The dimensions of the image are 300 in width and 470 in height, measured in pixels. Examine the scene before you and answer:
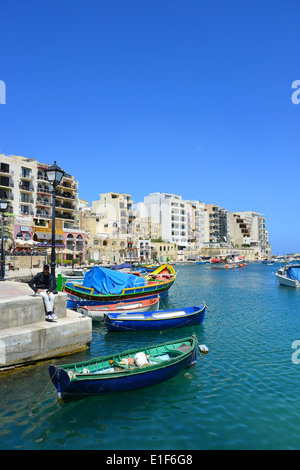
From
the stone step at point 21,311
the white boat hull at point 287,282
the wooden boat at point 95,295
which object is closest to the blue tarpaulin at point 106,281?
the wooden boat at point 95,295

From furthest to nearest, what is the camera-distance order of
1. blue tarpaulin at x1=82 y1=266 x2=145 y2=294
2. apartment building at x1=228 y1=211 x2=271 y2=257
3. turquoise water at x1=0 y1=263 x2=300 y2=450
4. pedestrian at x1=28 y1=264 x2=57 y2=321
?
apartment building at x1=228 y1=211 x2=271 y2=257 → blue tarpaulin at x1=82 y1=266 x2=145 y2=294 → pedestrian at x1=28 y1=264 x2=57 y2=321 → turquoise water at x1=0 y1=263 x2=300 y2=450

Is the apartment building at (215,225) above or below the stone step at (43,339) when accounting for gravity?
above

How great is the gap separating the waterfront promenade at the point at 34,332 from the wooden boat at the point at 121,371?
232 centimetres

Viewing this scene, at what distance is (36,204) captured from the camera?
6862 centimetres

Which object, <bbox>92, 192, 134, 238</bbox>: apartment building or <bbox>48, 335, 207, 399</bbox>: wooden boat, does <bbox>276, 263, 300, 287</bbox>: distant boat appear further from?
<bbox>92, 192, 134, 238</bbox>: apartment building

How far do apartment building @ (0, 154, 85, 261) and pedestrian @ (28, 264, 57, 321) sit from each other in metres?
43.3

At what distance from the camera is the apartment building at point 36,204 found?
6300 cm

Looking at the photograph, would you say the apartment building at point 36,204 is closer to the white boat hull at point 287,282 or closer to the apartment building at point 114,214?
the apartment building at point 114,214

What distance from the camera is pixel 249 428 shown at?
8.70m

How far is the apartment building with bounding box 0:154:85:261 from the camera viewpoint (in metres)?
63.0

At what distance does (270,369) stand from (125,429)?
7170 millimetres

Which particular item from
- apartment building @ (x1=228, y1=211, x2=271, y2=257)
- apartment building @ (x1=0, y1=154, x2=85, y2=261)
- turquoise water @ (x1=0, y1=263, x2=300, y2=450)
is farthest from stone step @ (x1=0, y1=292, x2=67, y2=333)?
apartment building @ (x1=228, y1=211, x2=271, y2=257)

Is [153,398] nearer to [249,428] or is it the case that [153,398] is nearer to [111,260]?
[249,428]

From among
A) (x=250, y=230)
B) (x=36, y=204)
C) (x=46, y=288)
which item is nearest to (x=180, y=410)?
(x=46, y=288)
